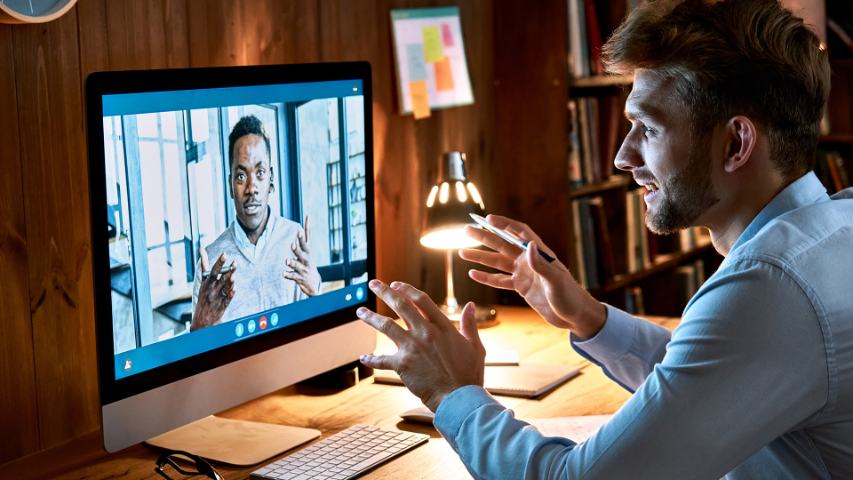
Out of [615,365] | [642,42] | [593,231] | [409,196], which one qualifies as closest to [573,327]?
[615,365]

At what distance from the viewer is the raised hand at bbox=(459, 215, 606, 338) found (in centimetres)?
166

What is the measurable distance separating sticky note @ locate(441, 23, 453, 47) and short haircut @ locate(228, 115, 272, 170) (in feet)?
3.51

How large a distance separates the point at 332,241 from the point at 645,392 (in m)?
0.76

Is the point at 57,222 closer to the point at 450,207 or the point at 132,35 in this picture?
the point at 132,35

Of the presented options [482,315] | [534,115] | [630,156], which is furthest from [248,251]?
[534,115]

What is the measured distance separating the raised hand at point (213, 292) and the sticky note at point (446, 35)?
3.94 feet

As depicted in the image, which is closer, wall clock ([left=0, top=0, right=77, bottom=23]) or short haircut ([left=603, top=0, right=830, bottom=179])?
short haircut ([left=603, top=0, right=830, bottom=179])

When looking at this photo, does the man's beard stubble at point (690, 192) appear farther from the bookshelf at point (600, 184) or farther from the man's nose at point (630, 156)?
the bookshelf at point (600, 184)

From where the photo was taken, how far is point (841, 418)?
120 centimetres

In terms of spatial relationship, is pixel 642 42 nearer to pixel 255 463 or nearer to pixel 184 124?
pixel 184 124

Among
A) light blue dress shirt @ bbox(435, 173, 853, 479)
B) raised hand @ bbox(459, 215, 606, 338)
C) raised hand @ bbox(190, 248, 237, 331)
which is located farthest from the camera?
raised hand @ bbox(459, 215, 606, 338)

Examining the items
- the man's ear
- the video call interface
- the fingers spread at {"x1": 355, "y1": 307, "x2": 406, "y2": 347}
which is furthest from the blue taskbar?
the man's ear

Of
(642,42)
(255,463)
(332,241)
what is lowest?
(255,463)

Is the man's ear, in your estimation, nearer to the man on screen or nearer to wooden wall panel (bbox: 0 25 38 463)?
the man on screen
